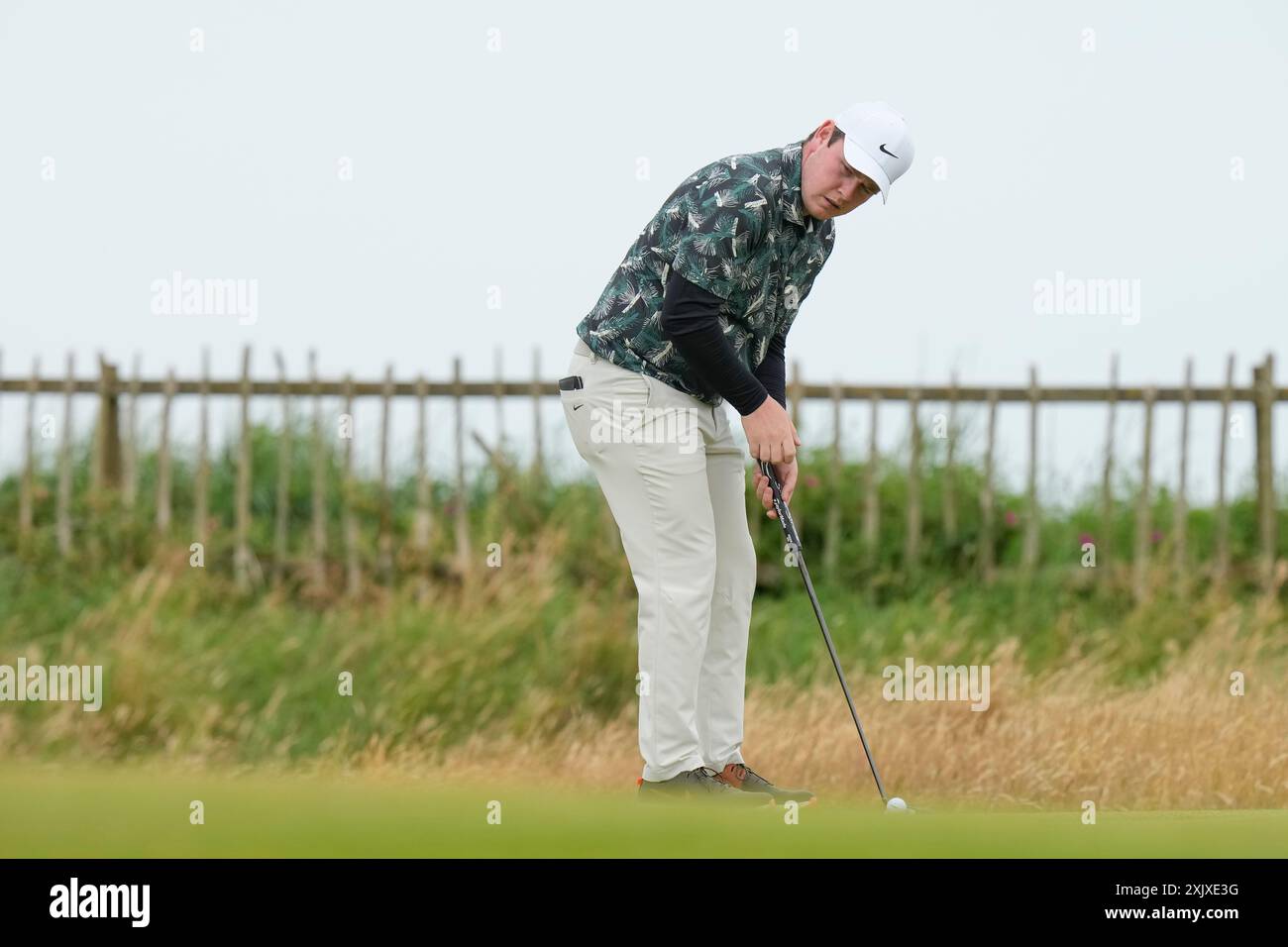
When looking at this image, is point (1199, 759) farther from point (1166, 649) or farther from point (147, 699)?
point (147, 699)

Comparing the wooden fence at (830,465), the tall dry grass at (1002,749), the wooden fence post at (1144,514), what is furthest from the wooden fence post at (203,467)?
the wooden fence post at (1144,514)

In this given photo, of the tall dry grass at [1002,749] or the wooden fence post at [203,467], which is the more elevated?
the wooden fence post at [203,467]

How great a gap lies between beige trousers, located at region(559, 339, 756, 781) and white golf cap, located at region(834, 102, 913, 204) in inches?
31.0

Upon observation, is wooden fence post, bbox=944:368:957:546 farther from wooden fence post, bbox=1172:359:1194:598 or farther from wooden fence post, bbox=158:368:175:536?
wooden fence post, bbox=158:368:175:536

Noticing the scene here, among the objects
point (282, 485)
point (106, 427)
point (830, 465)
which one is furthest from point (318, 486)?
point (830, 465)

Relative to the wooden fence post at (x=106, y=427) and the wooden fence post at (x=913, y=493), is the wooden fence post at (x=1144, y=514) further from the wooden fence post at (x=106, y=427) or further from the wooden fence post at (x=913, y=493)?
the wooden fence post at (x=106, y=427)

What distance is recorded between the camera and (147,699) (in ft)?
22.1

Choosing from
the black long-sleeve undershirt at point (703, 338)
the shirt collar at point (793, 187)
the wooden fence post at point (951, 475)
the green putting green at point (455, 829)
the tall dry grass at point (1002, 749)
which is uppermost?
the shirt collar at point (793, 187)

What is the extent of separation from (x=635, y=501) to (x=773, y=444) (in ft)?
1.34

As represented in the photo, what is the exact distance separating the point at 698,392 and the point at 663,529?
0.40 meters

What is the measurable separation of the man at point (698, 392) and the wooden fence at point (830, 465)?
4.67 meters

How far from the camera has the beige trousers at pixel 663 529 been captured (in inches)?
154

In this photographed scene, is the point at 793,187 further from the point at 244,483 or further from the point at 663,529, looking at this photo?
the point at 244,483

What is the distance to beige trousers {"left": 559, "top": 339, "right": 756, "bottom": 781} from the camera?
3.91m
